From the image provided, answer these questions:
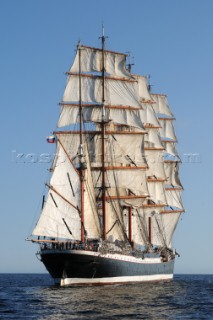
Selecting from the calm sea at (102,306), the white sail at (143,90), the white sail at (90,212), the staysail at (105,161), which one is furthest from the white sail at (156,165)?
the calm sea at (102,306)

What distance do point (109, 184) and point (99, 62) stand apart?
58.4 feet

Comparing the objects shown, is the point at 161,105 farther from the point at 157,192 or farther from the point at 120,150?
the point at 120,150

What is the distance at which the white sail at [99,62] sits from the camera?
324 ft

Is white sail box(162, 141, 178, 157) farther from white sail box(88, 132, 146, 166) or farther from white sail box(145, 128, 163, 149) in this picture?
white sail box(88, 132, 146, 166)

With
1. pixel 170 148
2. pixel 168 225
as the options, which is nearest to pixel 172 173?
pixel 170 148

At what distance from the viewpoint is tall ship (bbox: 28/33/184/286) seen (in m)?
81.4

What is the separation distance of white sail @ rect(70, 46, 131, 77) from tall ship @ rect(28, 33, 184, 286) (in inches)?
5.7

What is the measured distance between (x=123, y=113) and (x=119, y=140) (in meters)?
4.07

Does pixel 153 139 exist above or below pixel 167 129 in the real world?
below

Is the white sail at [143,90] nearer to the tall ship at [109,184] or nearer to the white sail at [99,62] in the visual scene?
the tall ship at [109,184]

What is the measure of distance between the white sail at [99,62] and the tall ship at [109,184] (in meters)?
0.14

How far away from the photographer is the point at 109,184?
100312mm

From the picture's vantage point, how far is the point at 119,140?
340 ft

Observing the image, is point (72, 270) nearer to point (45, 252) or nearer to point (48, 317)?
point (45, 252)
